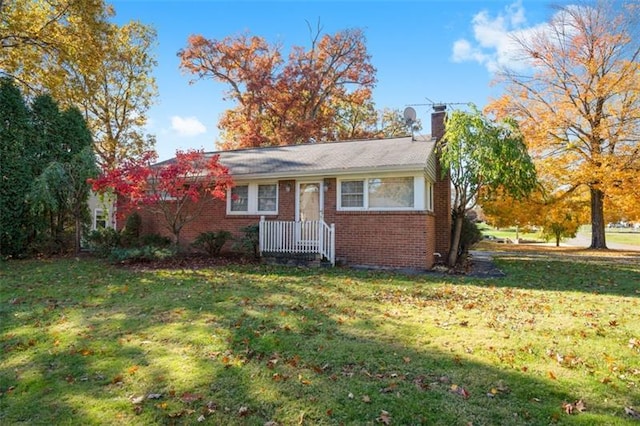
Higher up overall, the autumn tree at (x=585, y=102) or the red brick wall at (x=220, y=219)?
the autumn tree at (x=585, y=102)

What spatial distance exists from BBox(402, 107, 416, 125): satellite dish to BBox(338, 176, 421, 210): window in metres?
4.20

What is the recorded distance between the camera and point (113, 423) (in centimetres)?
292

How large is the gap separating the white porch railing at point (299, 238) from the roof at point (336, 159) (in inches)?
60.4

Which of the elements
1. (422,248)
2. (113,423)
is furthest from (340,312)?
(422,248)

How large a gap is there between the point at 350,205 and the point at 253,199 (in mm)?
3351

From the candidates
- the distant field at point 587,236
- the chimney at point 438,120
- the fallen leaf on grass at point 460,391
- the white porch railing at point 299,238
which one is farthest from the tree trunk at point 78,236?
the distant field at point 587,236

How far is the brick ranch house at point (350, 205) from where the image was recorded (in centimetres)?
1021

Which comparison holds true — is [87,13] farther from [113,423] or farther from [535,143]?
[535,143]

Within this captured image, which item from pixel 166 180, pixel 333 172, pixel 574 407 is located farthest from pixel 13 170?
pixel 574 407

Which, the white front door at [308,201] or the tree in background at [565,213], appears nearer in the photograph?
the white front door at [308,201]

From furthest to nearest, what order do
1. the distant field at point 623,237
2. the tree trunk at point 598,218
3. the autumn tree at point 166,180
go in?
the distant field at point 623,237, the tree trunk at point 598,218, the autumn tree at point 166,180

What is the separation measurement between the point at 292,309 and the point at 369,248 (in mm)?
5107

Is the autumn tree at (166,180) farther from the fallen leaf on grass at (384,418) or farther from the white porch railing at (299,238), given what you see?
the fallen leaf on grass at (384,418)

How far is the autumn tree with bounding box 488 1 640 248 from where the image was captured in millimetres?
17984
